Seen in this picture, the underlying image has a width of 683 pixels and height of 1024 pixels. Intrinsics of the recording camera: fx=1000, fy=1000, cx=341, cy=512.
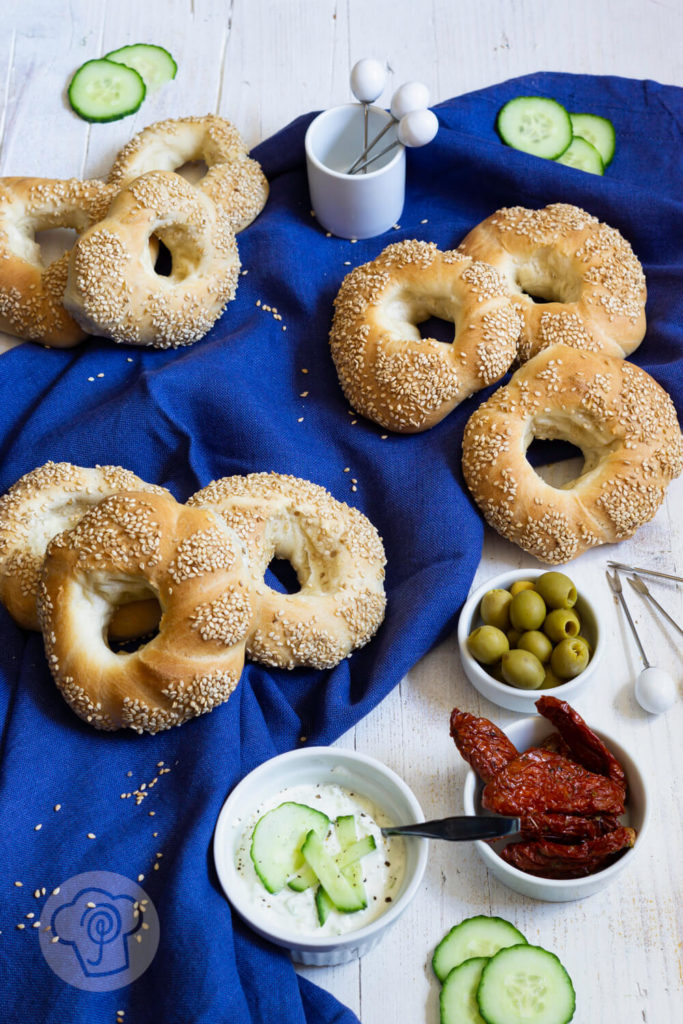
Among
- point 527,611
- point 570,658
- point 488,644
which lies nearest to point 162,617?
point 488,644

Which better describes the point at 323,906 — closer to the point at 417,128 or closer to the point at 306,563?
the point at 306,563

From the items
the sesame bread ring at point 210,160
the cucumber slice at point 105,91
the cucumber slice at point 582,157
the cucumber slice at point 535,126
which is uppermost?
the cucumber slice at point 105,91

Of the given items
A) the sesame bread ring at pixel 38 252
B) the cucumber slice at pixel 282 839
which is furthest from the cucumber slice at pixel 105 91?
the cucumber slice at pixel 282 839

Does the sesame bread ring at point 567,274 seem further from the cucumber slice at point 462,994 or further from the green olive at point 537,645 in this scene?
the cucumber slice at point 462,994

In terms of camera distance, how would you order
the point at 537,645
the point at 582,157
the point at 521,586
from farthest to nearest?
the point at 582,157, the point at 521,586, the point at 537,645

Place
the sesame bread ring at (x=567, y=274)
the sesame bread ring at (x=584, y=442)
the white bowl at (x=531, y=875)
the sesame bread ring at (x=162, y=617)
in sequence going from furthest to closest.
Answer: the sesame bread ring at (x=567, y=274) → the sesame bread ring at (x=584, y=442) → the sesame bread ring at (x=162, y=617) → the white bowl at (x=531, y=875)

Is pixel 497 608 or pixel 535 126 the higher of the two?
pixel 535 126

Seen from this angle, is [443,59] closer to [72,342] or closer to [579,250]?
[579,250]

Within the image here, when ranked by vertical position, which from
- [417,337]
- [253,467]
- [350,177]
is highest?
[350,177]
